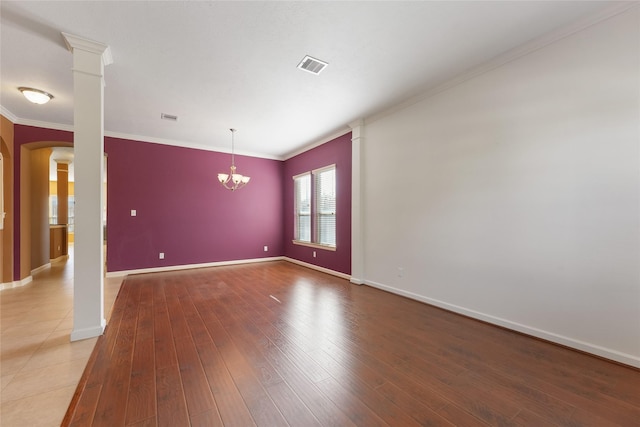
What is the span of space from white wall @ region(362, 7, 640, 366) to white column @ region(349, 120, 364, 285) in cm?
99

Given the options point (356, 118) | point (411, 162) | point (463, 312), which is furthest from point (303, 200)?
point (463, 312)

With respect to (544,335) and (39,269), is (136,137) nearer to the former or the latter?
(39,269)

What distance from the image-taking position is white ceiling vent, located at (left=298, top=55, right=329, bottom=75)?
2.80 metres

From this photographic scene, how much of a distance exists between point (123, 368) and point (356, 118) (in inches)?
174

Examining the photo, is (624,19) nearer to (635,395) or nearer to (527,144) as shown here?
(527,144)

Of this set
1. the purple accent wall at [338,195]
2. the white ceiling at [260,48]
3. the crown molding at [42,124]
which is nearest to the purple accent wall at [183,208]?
Answer: the crown molding at [42,124]

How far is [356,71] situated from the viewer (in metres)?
3.03

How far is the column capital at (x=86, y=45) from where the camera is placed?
2447mm

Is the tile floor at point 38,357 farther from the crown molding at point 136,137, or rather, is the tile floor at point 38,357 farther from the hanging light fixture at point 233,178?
the crown molding at point 136,137

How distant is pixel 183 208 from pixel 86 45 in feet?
12.3

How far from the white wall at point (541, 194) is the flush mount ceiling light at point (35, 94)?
201 inches

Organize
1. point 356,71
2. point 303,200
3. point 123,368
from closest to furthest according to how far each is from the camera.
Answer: point 123,368 → point 356,71 → point 303,200

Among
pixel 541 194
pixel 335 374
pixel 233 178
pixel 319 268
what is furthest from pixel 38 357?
pixel 541 194

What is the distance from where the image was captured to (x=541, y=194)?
2.53 meters
